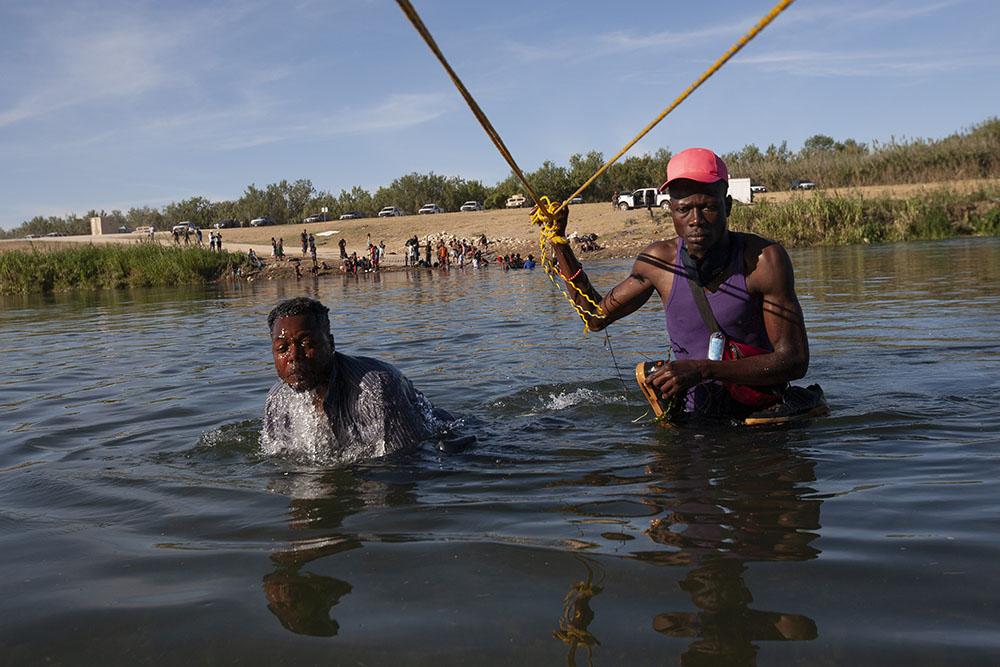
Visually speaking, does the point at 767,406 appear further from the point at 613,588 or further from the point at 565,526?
the point at 613,588

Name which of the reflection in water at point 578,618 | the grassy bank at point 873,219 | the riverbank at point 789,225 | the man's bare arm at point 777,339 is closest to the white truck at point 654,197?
the riverbank at point 789,225

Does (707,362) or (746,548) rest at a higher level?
(707,362)

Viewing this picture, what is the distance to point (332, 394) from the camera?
492 centimetres

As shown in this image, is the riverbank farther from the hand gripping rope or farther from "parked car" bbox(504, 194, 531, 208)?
the hand gripping rope

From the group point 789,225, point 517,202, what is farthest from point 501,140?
point 517,202

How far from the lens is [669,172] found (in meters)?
4.86

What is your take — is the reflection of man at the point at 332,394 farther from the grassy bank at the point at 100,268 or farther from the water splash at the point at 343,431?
the grassy bank at the point at 100,268

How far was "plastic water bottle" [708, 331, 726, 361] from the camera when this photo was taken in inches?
195

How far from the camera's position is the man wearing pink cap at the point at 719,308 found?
4809 mm

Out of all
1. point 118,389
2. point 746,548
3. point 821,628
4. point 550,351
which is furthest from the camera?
point 550,351

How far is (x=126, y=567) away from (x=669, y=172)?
11.4 feet

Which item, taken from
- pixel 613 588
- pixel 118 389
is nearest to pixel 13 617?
Result: pixel 613 588

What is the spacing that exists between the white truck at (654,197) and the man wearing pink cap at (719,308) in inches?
1583

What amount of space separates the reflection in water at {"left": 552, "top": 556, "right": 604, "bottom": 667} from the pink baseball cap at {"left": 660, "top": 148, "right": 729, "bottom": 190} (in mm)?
2471
